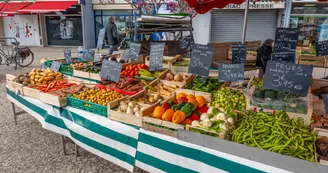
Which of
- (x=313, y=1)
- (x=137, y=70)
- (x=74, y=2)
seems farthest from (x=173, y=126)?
(x=74, y=2)

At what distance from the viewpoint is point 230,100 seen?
129 inches

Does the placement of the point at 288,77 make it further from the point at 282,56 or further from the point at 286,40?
the point at 286,40

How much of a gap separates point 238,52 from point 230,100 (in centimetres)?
167

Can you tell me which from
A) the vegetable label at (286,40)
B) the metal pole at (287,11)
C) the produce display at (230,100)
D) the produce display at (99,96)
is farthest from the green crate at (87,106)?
the metal pole at (287,11)

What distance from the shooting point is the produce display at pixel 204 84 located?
3736mm

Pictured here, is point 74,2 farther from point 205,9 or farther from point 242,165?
point 242,165

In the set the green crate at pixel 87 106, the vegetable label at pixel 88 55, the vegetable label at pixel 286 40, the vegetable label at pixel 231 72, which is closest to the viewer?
the green crate at pixel 87 106

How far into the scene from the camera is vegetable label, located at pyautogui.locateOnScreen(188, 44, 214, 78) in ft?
12.9

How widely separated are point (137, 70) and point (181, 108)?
219 centimetres

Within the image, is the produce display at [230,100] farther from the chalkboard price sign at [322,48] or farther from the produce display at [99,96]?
the chalkboard price sign at [322,48]

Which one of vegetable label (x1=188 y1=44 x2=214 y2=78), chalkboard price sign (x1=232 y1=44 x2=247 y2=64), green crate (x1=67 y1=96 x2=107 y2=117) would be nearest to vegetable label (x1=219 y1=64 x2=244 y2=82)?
vegetable label (x1=188 y1=44 x2=214 y2=78)

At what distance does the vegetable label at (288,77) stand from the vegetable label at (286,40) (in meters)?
2.33

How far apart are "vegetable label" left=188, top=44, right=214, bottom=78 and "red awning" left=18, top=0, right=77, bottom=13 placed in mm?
15107

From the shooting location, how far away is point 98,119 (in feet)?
11.1
